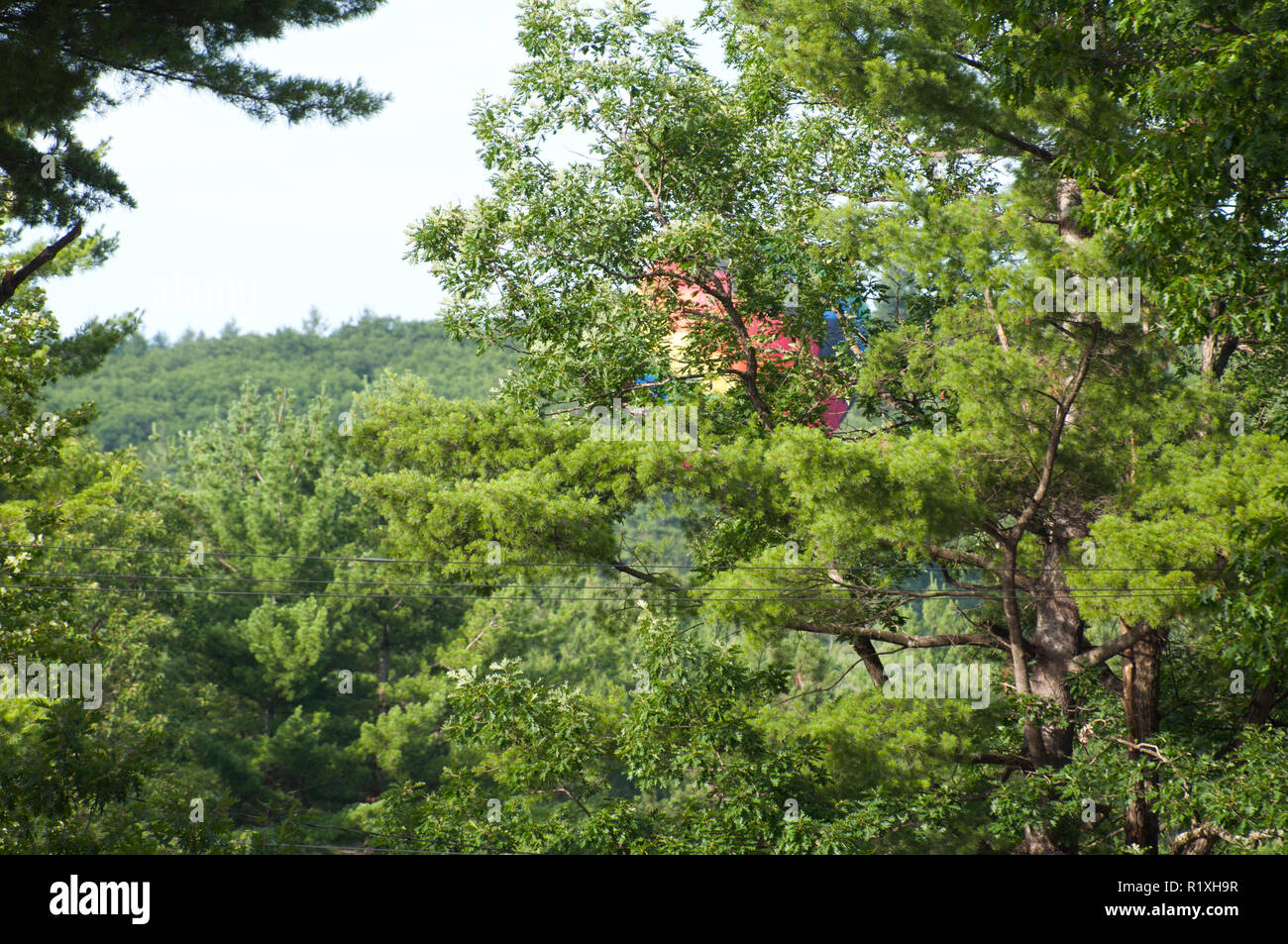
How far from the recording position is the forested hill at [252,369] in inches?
2569

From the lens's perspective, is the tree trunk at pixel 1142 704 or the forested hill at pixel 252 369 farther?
the forested hill at pixel 252 369

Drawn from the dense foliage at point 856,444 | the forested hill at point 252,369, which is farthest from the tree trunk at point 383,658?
the forested hill at point 252,369

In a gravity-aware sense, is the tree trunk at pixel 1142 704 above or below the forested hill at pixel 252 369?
below

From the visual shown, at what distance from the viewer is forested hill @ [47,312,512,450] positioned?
6525cm

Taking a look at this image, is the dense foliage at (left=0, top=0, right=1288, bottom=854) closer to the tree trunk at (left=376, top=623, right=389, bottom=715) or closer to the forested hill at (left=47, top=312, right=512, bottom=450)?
the tree trunk at (left=376, top=623, right=389, bottom=715)

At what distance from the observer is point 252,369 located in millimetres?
70562

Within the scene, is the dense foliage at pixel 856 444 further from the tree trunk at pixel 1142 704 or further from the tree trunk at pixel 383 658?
the tree trunk at pixel 383 658

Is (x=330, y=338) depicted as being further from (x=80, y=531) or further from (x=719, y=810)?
Answer: (x=719, y=810)

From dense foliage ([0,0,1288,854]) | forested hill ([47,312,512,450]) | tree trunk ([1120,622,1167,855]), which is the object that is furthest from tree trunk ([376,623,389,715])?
forested hill ([47,312,512,450])

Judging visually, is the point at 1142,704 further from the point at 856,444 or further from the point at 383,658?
the point at 383,658

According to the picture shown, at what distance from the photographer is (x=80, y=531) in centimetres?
2219
